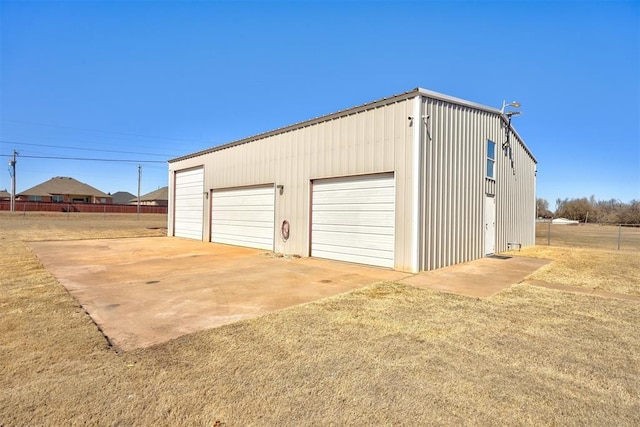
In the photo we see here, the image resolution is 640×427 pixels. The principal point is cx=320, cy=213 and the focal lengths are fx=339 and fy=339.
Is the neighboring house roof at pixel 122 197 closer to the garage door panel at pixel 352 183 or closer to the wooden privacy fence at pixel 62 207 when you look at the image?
the wooden privacy fence at pixel 62 207

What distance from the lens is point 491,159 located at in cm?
1112

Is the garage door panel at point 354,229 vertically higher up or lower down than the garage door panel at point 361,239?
higher up

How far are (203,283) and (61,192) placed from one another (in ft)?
206

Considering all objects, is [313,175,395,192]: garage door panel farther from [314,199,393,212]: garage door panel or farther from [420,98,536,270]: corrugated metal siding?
[420,98,536,270]: corrugated metal siding

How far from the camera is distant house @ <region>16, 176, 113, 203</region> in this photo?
55.1 metres

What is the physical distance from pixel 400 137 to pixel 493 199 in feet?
16.6

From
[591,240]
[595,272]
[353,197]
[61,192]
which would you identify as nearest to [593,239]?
[591,240]

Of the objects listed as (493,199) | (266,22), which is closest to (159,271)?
(266,22)

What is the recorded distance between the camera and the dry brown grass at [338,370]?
235 cm

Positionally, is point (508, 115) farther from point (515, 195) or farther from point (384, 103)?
point (384, 103)

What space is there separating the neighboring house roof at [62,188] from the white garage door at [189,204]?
48998mm

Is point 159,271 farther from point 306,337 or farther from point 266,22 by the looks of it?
point 266,22

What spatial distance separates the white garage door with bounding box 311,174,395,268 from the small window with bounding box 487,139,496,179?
175 inches

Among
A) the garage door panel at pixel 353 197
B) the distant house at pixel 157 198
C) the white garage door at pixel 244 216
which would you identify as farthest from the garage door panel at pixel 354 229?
the distant house at pixel 157 198
